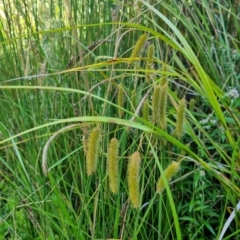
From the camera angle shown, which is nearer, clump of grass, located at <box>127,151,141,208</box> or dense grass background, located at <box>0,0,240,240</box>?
Answer: clump of grass, located at <box>127,151,141,208</box>

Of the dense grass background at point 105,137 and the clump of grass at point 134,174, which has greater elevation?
the clump of grass at point 134,174

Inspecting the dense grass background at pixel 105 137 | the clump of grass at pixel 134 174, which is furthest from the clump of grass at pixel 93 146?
the dense grass background at pixel 105 137

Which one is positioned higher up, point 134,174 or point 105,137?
point 134,174

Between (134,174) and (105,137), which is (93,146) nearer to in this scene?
(134,174)

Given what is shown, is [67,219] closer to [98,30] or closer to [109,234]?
[109,234]

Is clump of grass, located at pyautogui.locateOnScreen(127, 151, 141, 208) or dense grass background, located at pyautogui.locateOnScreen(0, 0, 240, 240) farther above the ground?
clump of grass, located at pyautogui.locateOnScreen(127, 151, 141, 208)

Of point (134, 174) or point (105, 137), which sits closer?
point (134, 174)

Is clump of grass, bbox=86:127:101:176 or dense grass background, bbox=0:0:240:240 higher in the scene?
clump of grass, bbox=86:127:101:176

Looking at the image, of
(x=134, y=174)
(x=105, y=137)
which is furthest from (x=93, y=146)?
(x=105, y=137)

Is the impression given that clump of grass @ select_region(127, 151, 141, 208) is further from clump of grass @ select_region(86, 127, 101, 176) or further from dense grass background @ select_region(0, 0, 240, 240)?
dense grass background @ select_region(0, 0, 240, 240)

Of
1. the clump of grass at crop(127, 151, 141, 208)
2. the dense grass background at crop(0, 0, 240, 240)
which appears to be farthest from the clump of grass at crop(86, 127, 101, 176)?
the dense grass background at crop(0, 0, 240, 240)

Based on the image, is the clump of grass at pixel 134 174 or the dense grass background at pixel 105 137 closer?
the clump of grass at pixel 134 174

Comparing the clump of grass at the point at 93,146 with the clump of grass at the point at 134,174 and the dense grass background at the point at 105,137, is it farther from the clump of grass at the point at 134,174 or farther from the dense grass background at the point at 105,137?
the dense grass background at the point at 105,137

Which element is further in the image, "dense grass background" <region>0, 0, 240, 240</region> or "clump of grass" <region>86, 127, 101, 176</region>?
"dense grass background" <region>0, 0, 240, 240</region>
